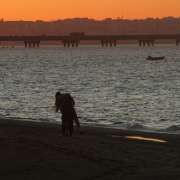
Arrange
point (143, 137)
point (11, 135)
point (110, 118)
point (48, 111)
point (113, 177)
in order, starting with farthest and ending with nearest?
1. point (48, 111)
2. point (110, 118)
3. point (143, 137)
4. point (11, 135)
5. point (113, 177)

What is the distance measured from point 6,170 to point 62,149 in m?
3.04

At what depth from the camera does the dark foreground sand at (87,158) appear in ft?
46.9

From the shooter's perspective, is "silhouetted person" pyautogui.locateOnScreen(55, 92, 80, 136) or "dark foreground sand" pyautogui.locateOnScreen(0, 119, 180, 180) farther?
"silhouetted person" pyautogui.locateOnScreen(55, 92, 80, 136)

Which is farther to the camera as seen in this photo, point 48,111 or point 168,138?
point 48,111

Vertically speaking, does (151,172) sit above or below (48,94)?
above

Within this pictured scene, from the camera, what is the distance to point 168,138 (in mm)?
22188

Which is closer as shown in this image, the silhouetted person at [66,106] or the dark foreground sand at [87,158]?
the dark foreground sand at [87,158]

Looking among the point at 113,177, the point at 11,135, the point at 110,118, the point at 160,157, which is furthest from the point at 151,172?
the point at 110,118

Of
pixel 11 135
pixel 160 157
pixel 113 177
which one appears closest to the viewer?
pixel 113 177

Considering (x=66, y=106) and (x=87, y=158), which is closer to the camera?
(x=87, y=158)

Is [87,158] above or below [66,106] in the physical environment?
below

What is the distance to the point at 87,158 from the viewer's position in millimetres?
16219

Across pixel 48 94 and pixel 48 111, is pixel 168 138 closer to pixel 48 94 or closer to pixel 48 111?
pixel 48 111

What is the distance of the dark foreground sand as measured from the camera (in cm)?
1430
